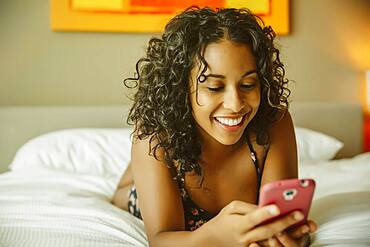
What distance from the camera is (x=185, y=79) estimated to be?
1.15 meters

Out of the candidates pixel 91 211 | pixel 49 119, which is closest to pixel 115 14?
pixel 49 119

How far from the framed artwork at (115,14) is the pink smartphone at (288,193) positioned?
1.95 metres

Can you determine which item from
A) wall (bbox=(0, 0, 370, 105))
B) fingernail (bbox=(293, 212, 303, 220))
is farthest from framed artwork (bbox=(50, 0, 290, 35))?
fingernail (bbox=(293, 212, 303, 220))

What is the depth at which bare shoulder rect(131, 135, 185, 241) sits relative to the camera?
44.7 inches

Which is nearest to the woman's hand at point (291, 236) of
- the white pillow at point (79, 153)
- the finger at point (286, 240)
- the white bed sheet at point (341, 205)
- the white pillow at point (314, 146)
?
the finger at point (286, 240)

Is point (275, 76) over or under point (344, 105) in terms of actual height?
over

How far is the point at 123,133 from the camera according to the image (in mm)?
2359

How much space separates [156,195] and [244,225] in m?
0.31

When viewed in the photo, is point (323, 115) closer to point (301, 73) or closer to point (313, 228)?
point (301, 73)

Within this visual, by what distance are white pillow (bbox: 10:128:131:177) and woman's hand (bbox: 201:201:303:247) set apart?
1.22m

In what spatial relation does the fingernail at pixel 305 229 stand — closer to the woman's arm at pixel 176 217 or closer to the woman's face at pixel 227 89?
the woman's arm at pixel 176 217

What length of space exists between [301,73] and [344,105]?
30 cm

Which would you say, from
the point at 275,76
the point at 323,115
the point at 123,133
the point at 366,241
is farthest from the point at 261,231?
the point at 323,115

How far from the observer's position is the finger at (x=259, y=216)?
2.75ft
